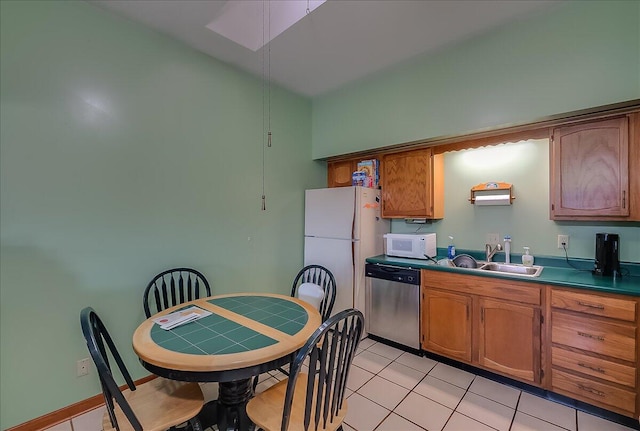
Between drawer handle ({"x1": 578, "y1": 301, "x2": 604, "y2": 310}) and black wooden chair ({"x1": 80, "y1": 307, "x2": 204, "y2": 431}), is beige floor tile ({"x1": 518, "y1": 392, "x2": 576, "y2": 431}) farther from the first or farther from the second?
black wooden chair ({"x1": 80, "y1": 307, "x2": 204, "y2": 431})

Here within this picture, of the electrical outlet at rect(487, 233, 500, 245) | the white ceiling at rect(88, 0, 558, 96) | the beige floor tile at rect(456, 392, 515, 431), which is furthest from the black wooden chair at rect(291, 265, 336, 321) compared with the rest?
the white ceiling at rect(88, 0, 558, 96)

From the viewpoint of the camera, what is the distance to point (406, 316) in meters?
2.85

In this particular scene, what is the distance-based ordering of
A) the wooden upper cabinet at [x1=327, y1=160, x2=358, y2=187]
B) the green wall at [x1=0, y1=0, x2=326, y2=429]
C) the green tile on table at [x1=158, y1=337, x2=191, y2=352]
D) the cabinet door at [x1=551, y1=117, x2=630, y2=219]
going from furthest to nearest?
the wooden upper cabinet at [x1=327, y1=160, x2=358, y2=187]
the cabinet door at [x1=551, y1=117, x2=630, y2=219]
the green wall at [x1=0, y1=0, x2=326, y2=429]
the green tile on table at [x1=158, y1=337, x2=191, y2=352]

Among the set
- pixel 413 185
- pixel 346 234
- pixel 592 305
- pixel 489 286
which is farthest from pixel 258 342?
pixel 413 185

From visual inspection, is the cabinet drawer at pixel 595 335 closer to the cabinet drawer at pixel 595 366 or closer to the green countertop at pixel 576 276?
the cabinet drawer at pixel 595 366

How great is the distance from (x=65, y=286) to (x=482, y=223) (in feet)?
11.8

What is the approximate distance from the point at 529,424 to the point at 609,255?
1.39 meters

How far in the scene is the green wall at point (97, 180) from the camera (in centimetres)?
180

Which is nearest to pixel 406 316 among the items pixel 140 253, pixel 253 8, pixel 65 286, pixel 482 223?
pixel 482 223

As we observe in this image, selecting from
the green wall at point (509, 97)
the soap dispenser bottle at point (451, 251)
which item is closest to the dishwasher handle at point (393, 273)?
the soap dispenser bottle at point (451, 251)

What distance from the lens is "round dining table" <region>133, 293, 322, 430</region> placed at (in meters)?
1.29

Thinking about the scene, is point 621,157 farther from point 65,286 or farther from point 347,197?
point 65,286

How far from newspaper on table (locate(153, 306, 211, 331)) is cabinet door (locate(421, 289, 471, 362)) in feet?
6.52

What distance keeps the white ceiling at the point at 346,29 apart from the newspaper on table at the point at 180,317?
2200 mm
